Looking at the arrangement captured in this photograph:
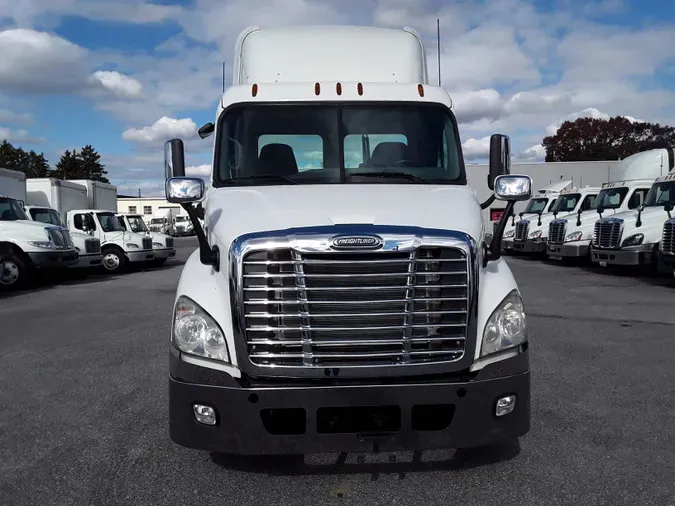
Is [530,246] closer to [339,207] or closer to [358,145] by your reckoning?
[358,145]

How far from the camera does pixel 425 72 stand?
6.73 metres

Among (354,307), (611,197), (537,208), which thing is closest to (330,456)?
(354,307)

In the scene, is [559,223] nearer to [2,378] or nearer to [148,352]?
[148,352]

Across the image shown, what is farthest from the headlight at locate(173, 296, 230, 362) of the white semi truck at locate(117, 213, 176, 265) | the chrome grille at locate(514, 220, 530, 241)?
the chrome grille at locate(514, 220, 530, 241)

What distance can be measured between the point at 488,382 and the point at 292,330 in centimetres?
108

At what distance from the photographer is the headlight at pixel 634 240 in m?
14.9

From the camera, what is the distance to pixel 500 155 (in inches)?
198

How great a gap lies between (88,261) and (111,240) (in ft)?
6.61

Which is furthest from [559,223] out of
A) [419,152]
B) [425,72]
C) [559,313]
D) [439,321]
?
[439,321]

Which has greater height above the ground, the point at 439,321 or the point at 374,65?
the point at 374,65

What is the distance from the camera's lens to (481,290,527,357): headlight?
3684mm

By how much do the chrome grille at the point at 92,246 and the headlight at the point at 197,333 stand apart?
15715 mm

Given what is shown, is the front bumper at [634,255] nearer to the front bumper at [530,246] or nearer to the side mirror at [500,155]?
the front bumper at [530,246]

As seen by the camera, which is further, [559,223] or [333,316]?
[559,223]
